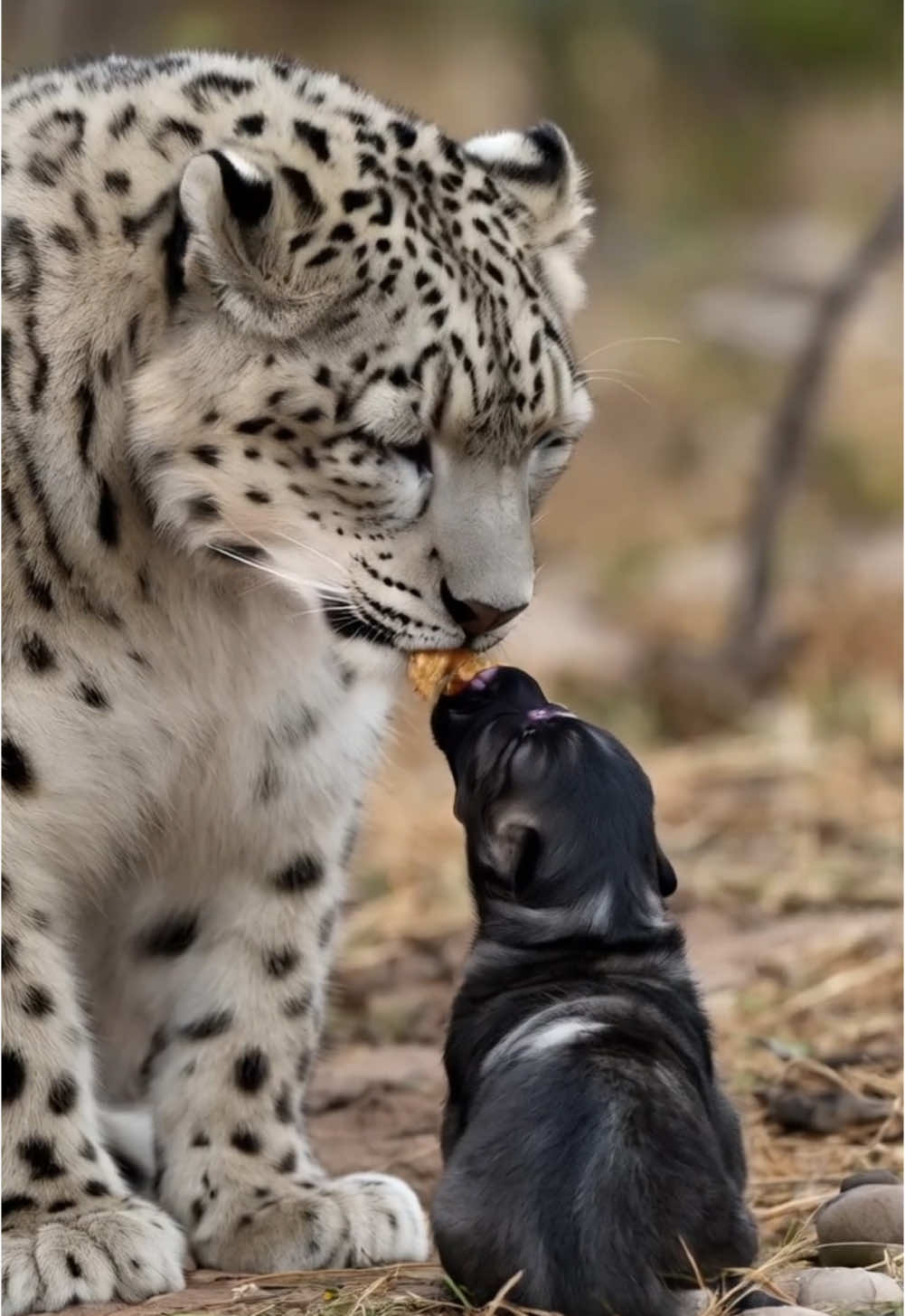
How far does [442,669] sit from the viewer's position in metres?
4.35

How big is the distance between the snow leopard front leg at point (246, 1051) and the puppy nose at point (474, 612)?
2.77 feet

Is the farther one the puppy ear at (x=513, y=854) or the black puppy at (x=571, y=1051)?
the puppy ear at (x=513, y=854)

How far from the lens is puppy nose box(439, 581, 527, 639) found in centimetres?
413

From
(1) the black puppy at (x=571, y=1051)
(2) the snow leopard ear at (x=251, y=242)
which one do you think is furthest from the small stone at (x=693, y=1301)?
(2) the snow leopard ear at (x=251, y=242)

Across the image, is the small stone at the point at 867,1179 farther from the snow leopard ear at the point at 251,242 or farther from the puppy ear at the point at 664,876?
the snow leopard ear at the point at 251,242

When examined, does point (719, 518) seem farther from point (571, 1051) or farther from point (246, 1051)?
point (571, 1051)

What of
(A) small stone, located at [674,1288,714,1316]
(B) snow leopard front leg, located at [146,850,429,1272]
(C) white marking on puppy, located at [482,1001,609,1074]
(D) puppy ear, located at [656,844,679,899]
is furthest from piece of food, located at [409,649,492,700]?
(A) small stone, located at [674,1288,714,1316]

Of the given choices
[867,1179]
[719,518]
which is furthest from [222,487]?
[719,518]

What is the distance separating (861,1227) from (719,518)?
28.4 ft

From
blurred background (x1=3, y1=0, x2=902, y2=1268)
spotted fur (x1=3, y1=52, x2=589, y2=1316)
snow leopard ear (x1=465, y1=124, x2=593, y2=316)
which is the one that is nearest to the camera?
spotted fur (x1=3, y1=52, x2=589, y2=1316)

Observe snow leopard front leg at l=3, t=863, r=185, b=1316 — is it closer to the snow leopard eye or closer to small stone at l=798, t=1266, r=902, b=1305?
the snow leopard eye

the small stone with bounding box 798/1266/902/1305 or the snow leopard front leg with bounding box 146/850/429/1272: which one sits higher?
the snow leopard front leg with bounding box 146/850/429/1272

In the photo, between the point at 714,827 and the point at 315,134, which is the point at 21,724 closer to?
the point at 315,134

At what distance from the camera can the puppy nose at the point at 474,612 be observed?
4129 millimetres
